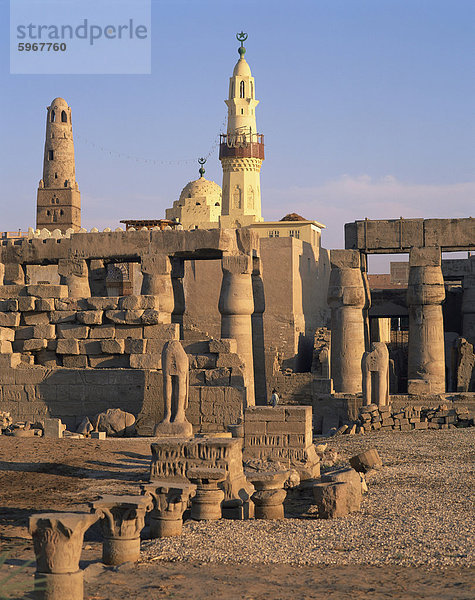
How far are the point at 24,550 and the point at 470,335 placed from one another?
2595cm

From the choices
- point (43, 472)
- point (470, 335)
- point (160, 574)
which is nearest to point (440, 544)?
point (160, 574)

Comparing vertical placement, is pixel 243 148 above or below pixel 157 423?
above

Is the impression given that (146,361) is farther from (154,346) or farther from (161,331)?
(161,331)

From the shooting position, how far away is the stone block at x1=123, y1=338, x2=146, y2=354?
20.2 metres

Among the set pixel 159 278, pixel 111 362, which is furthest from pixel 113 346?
pixel 159 278

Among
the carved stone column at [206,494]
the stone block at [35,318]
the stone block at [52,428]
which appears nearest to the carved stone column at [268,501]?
the carved stone column at [206,494]

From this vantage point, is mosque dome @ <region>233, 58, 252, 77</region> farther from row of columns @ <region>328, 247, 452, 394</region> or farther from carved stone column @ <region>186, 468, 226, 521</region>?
carved stone column @ <region>186, 468, 226, 521</region>

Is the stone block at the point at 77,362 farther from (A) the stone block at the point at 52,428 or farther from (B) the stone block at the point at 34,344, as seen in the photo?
(A) the stone block at the point at 52,428

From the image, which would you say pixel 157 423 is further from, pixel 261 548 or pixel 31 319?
pixel 261 548

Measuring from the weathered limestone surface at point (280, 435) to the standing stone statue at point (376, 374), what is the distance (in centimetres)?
698

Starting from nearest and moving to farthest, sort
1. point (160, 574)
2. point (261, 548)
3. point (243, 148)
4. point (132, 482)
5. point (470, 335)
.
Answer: point (160, 574)
point (261, 548)
point (132, 482)
point (470, 335)
point (243, 148)

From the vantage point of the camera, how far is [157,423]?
18.5 m

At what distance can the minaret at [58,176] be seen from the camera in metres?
74.8

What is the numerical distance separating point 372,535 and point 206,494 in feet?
6.61
